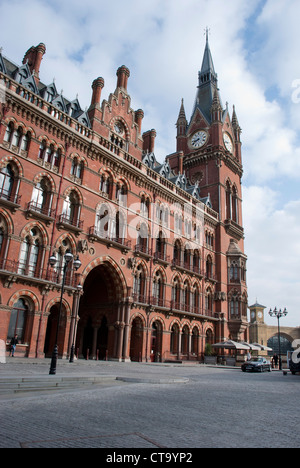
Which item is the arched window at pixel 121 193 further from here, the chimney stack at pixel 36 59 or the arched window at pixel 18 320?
the arched window at pixel 18 320

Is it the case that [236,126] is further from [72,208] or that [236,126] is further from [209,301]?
[72,208]

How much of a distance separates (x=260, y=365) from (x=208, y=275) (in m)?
15.5

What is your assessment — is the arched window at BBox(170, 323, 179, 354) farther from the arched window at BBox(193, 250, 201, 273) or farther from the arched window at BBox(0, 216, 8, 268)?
the arched window at BBox(0, 216, 8, 268)

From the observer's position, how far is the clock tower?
148 ft

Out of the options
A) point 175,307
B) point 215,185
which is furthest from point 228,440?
point 215,185

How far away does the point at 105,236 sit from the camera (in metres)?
29.5

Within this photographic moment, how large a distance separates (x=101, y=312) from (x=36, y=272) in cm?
940

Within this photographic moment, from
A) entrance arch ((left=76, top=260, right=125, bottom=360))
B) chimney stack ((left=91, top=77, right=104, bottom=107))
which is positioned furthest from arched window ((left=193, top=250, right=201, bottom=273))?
chimney stack ((left=91, top=77, right=104, bottom=107))

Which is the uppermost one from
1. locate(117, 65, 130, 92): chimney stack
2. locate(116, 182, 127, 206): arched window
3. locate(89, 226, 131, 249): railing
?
locate(117, 65, 130, 92): chimney stack

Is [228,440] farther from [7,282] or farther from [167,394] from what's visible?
[7,282]

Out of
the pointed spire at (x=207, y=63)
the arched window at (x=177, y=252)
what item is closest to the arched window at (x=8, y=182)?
the arched window at (x=177, y=252)

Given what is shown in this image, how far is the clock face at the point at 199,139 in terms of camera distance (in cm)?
5225

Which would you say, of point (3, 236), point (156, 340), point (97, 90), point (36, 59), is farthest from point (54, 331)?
point (36, 59)
